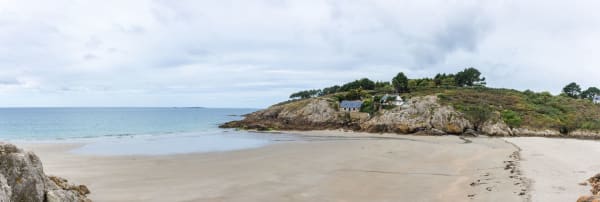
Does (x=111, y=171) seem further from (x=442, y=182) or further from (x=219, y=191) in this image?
(x=442, y=182)

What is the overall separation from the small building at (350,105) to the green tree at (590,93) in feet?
216

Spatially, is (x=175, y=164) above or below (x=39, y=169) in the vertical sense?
below

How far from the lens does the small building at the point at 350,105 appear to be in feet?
218

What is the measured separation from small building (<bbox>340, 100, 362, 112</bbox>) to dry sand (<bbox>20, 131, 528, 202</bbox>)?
136 ft

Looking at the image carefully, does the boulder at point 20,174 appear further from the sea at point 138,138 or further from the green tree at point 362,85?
the green tree at point 362,85

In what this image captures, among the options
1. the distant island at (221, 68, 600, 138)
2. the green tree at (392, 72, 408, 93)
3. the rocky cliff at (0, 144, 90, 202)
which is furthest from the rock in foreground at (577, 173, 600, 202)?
the green tree at (392, 72, 408, 93)

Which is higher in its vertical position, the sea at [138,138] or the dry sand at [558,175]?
the dry sand at [558,175]

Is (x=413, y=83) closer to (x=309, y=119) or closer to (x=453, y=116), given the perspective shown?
(x=309, y=119)

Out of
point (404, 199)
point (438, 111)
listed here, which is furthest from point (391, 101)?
point (404, 199)

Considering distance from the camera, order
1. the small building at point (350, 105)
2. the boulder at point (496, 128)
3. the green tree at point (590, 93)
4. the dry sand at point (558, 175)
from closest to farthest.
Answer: the dry sand at point (558, 175) < the boulder at point (496, 128) < the small building at point (350, 105) < the green tree at point (590, 93)

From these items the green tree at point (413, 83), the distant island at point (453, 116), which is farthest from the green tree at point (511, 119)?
the green tree at point (413, 83)

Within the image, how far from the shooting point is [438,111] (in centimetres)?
4791

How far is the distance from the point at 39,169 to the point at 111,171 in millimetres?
11018

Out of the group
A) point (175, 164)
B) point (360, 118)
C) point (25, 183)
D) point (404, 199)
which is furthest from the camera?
point (360, 118)
